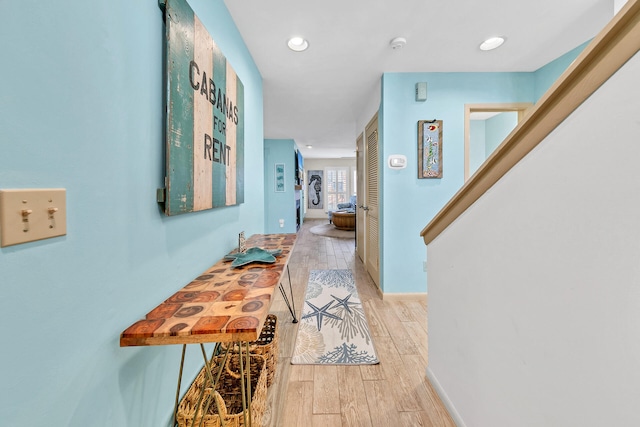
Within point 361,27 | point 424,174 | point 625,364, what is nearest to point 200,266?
point 625,364

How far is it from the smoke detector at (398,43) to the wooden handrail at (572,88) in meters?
1.59

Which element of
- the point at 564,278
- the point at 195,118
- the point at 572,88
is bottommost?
the point at 564,278

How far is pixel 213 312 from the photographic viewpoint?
828 mm

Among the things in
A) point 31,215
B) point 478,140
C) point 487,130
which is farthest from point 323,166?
point 31,215

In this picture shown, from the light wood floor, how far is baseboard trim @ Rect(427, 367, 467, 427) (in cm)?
4

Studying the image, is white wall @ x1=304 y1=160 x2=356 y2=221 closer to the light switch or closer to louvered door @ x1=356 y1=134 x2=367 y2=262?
louvered door @ x1=356 y1=134 x2=367 y2=262

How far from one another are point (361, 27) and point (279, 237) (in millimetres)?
1679

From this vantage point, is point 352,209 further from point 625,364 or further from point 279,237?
point 625,364

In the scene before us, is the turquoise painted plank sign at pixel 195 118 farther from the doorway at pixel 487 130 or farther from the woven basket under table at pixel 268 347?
the doorway at pixel 487 130

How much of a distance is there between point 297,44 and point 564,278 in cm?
224

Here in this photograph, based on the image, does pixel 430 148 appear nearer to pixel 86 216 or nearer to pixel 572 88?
pixel 572 88

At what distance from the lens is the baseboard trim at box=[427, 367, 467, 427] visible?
1.19 m

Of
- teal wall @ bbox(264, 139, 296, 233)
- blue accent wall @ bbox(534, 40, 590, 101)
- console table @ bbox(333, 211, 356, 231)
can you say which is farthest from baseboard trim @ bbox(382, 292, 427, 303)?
console table @ bbox(333, 211, 356, 231)

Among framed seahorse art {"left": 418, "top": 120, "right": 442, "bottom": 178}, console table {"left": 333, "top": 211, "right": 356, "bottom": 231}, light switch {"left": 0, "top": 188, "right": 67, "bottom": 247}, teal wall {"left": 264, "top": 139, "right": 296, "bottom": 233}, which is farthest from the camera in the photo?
console table {"left": 333, "top": 211, "right": 356, "bottom": 231}
